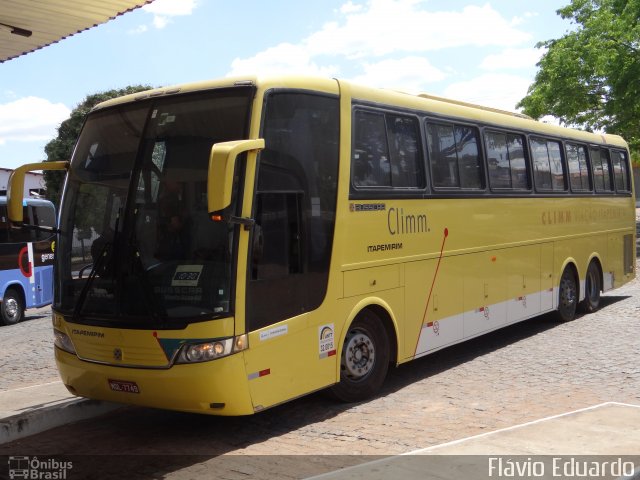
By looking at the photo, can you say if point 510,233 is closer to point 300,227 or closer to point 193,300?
point 300,227

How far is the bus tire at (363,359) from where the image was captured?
752 cm

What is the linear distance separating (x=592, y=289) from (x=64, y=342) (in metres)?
10.5

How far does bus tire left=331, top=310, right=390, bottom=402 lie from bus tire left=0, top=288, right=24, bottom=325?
1255 centimetres

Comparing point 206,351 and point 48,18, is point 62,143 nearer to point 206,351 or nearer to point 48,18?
point 48,18

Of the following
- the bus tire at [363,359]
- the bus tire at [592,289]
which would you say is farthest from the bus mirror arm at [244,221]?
the bus tire at [592,289]

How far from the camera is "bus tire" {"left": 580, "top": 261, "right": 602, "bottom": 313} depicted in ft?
45.3

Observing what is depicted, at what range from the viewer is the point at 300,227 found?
22.4 ft

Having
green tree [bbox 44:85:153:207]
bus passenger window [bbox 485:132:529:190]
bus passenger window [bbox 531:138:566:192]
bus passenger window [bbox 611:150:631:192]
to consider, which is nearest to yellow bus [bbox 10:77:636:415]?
bus passenger window [bbox 485:132:529:190]

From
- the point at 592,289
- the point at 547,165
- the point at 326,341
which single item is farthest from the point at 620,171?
the point at 326,341

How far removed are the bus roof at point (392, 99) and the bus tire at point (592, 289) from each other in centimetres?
267

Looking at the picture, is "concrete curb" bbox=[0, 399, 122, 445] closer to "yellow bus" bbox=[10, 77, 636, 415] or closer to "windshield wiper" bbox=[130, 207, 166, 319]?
"yellow bus" bbox=[10, 77, 636, 415]

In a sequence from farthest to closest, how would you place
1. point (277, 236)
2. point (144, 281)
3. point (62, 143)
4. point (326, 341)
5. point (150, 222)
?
point (62, 143) < point (326, 341) < point (277, 236) < point (150, 222) < point (144, 281)

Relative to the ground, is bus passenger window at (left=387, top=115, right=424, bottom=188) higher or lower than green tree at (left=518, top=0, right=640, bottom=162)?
lower

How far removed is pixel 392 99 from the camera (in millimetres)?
8305
